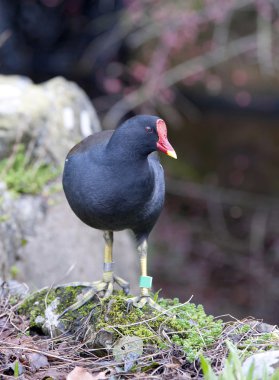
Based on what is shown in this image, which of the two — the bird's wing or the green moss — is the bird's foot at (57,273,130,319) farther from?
the green moss

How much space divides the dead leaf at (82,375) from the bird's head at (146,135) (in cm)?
90

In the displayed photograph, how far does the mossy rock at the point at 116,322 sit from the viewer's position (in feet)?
9.11

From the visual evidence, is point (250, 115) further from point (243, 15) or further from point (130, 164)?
point (130, 164)

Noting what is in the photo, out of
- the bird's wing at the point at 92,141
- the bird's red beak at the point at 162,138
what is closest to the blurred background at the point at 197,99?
the bird's wing at the point at 92,141

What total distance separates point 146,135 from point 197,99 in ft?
21.0

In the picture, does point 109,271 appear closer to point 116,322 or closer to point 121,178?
point 116,322

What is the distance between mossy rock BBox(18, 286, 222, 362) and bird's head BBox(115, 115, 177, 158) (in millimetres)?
664

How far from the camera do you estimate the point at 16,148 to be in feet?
15.2

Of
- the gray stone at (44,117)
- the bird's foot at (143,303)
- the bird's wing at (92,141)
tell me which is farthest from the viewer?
the gray stone at (44,117)

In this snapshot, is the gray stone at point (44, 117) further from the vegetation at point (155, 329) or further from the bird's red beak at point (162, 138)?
the bird's red beak at point (162, 138)

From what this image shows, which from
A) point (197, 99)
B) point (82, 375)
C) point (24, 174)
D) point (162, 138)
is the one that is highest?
point (162, 138)

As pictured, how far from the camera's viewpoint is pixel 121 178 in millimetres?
2838

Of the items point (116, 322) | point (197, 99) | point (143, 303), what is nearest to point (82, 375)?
point (116, 322)

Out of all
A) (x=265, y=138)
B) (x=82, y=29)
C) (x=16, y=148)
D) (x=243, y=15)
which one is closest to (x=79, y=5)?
(x=82, y=29)
